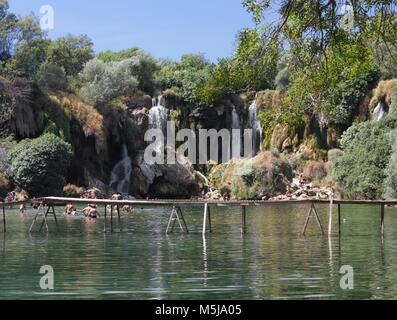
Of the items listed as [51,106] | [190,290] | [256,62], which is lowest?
Result: [190,290]

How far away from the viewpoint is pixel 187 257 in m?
23.1

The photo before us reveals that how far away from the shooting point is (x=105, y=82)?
71.1m

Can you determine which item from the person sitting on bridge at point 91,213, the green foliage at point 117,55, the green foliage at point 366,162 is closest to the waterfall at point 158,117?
the green foliage at point 366,162

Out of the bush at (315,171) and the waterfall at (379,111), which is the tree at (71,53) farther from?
the waterfall at (379,111)

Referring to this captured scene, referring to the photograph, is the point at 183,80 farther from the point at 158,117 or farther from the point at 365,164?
the point at 365,164

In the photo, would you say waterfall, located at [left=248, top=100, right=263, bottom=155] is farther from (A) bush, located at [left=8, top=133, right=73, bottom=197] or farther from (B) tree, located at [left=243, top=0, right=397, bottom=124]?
(B) tree, located at [left=243, top=0, right=397, bottom=124]

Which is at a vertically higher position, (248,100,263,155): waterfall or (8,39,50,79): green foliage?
(8,39,50,79): green foliage

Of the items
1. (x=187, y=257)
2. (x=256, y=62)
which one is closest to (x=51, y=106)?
(x=187, y=257)

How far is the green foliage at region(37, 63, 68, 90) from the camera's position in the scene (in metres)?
68.5

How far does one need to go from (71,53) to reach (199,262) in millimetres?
65472

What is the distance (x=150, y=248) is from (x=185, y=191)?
41253 millimetres

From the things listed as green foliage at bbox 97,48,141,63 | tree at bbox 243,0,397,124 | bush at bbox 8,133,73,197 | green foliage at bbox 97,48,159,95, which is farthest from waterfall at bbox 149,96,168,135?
tree at bbox 243,0,397,124

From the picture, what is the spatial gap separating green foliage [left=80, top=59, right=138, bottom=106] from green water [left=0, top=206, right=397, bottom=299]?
3491 cm
